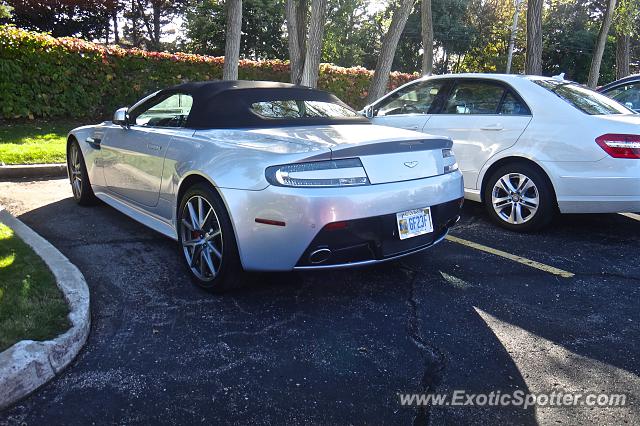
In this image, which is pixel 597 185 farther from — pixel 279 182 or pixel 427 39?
pixel 427 39

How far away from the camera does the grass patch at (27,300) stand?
8.70 ft

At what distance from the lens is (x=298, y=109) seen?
422 centimetres

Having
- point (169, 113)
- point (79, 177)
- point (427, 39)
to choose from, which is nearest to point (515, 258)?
point (169, 113)

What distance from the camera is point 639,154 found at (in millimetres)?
4414

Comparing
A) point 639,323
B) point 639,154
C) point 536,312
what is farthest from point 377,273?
point 639,154

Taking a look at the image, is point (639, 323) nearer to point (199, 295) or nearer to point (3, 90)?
point (199, 295)

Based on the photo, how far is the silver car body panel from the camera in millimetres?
3035

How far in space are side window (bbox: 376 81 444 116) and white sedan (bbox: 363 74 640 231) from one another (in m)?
0.02

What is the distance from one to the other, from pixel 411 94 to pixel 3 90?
814cm

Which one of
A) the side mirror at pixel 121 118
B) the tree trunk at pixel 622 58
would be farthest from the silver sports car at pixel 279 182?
the tree trunk at pixel 622 58

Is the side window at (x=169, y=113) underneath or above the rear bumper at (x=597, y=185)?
above

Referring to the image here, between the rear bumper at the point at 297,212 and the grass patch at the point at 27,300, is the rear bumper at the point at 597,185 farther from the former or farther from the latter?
the grass patch at the point at 27,300

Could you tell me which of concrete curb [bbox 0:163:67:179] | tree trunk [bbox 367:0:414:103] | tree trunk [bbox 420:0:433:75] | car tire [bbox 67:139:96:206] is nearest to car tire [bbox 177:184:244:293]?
car tire [bbox 67:139:96:206]

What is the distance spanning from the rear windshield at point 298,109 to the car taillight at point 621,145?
7.17ft
